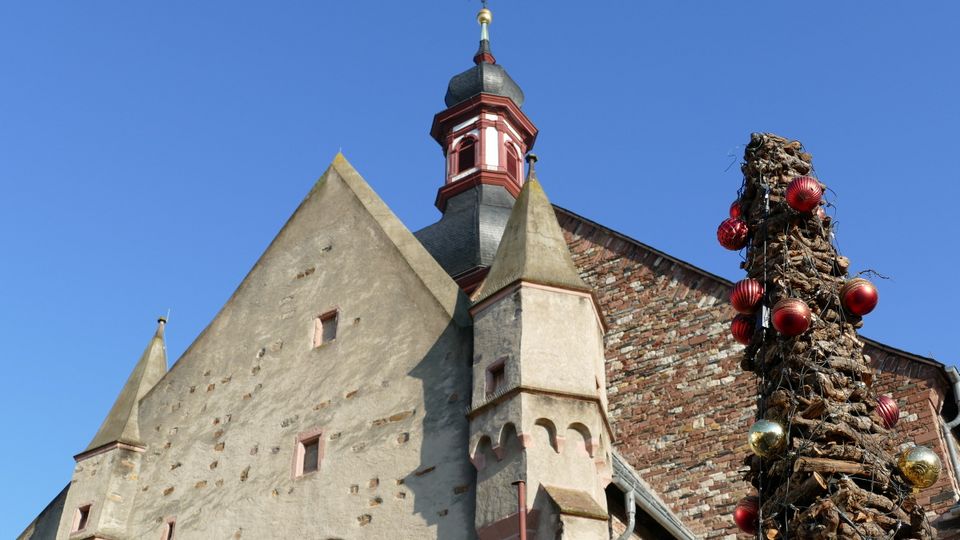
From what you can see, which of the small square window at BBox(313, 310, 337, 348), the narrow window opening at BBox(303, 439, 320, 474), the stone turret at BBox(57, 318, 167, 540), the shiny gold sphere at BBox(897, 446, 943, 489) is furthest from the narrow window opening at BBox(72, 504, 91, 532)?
the shiny gold sphere at BBox(897, 446, 943, 489)

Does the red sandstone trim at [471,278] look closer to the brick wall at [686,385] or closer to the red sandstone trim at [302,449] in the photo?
the brick wall at [686,385]

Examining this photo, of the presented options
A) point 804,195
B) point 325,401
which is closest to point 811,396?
point 804,195

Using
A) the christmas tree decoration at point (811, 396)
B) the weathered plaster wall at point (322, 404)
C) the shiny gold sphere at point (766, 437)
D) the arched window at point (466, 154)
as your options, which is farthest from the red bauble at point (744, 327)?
the arched window at point (466, 154)

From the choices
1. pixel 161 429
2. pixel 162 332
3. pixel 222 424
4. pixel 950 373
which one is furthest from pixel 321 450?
pixel 950 373

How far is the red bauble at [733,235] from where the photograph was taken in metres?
10.1

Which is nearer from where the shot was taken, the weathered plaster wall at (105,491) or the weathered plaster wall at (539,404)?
the weathered plaster wall at (539,404)

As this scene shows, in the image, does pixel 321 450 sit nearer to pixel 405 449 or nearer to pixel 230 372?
pixel 405 449

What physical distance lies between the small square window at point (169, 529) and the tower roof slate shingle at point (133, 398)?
1.40 m

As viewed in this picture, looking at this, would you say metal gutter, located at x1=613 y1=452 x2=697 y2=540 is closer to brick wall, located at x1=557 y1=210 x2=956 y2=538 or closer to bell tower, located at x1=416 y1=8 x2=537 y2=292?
brick wall, located at x1=557 y1=210 x2=956 y2=538

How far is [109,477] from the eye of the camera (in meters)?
14.9

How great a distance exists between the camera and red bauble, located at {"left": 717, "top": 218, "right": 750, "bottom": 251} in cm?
1012

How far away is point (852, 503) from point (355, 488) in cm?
576

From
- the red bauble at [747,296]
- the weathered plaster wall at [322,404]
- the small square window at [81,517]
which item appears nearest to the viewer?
the red bauble at [747,296]

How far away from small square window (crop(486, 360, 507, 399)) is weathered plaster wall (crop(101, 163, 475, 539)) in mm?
409
